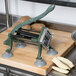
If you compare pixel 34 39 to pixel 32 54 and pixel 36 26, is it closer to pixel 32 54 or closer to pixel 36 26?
pixel 32 54

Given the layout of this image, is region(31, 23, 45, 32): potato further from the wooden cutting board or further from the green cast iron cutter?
the green cast iron cutter

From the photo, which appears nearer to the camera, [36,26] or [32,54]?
[32,54]

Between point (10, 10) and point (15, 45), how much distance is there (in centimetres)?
47

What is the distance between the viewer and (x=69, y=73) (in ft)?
3.65

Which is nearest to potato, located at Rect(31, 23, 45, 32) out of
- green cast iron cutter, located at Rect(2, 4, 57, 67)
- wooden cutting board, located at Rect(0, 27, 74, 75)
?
wooden cutting board, located at Rect(0, 27, 74, 75)

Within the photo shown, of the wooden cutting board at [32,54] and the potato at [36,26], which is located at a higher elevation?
the potato at [36,26]

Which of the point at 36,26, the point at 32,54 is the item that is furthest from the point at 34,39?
the point at 36,26

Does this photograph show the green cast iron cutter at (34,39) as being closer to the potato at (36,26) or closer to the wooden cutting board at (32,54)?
the wooden cutting board at (32,54)

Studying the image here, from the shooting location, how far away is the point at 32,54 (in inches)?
48.6

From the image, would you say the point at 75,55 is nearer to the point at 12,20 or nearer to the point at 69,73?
the point at 69,73

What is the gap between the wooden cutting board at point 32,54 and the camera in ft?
3.71

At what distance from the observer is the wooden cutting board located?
1.13 metres

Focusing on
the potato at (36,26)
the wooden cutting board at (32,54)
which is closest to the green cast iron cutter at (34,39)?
the wooden cutting board at (32,54)

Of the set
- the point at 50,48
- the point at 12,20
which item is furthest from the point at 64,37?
the point at 12,20
